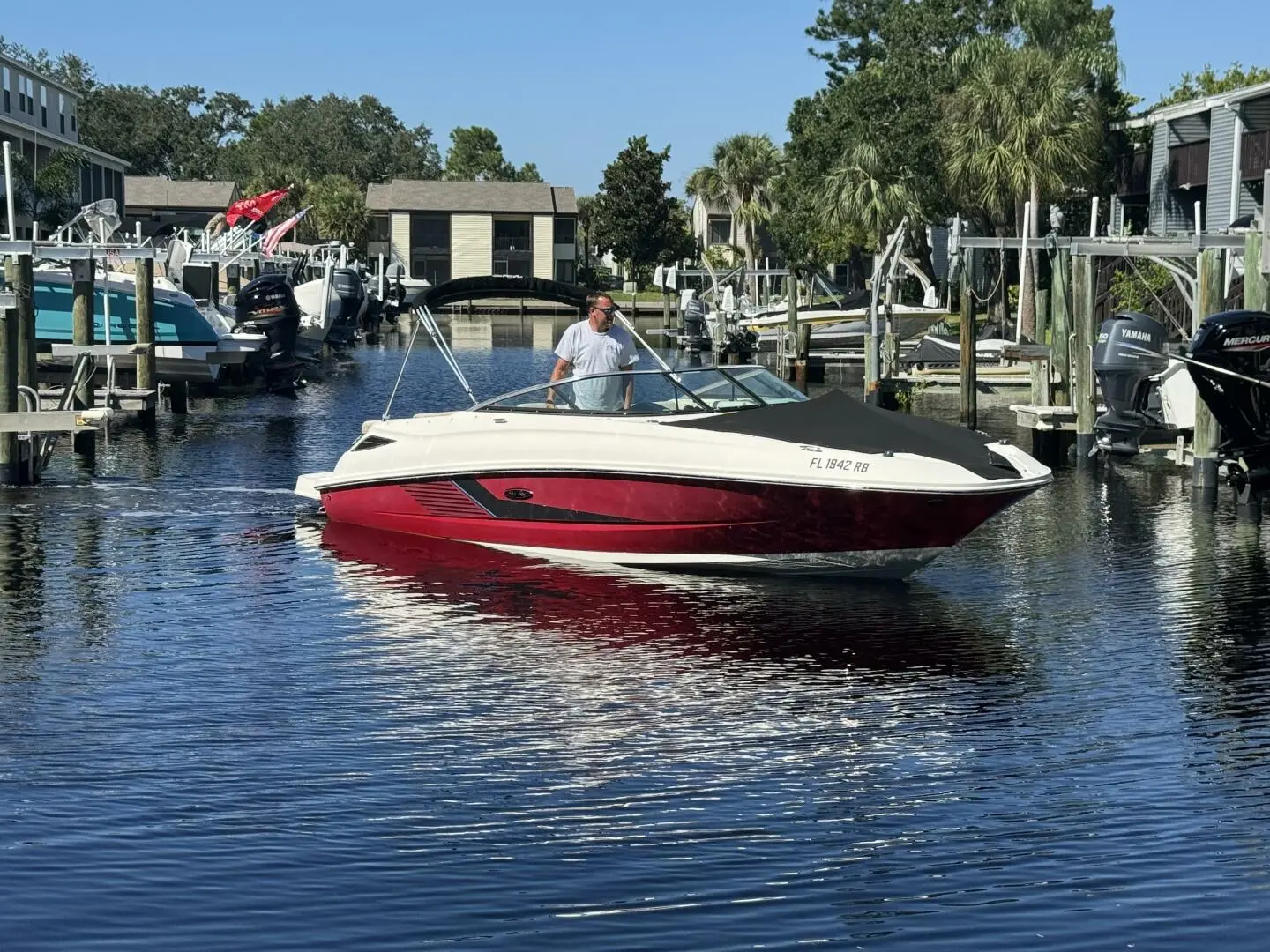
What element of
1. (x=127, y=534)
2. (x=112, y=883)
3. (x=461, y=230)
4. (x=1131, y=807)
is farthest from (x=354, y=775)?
(x=461, y=230)

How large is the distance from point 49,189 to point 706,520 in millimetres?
54260

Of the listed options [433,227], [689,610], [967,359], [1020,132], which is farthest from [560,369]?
[433,227]

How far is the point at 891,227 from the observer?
60156mm

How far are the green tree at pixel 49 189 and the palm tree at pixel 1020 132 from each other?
3064 cm

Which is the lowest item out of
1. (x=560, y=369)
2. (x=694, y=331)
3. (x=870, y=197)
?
(x=560, y=369)

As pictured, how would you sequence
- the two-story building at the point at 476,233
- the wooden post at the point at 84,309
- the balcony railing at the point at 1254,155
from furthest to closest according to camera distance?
1. the two-story building at the point at 476,233
2. the balcony railing at the point at 1254,155
3. the wooden post at the point at 84,309

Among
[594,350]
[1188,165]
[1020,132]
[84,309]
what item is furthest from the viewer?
[1020,132]

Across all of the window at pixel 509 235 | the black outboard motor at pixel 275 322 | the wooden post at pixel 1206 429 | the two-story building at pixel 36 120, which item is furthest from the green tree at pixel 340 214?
the wooden post at pixel 1206 429

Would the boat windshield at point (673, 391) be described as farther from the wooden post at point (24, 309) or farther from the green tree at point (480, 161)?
the green tree at point (480, 161)

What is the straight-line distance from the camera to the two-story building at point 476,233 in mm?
111062

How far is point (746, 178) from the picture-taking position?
9250 centimetres

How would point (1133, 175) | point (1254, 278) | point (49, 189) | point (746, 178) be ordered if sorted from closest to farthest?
point (1254, 278)
point (1133, 175)
point (49, 189)
point (746, 178)

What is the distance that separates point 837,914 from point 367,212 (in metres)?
107

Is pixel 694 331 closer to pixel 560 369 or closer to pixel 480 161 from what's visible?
pixel 560 369
